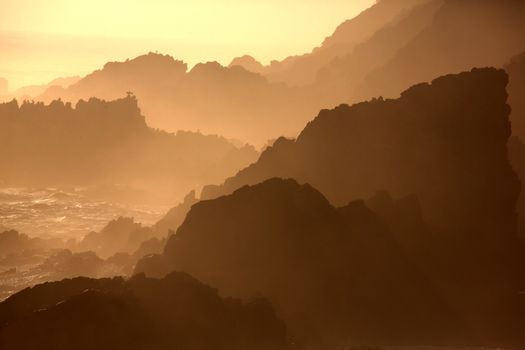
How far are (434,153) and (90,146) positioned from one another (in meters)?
121

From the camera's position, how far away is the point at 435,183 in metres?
61.5

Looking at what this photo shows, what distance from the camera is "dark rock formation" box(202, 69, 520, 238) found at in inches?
2378

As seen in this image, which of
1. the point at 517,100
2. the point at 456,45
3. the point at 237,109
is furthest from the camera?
the point at 237,109

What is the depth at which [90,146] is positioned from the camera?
16312cm

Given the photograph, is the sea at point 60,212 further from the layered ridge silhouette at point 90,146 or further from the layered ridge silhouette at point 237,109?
the layered ridge silhouette at point 237,109

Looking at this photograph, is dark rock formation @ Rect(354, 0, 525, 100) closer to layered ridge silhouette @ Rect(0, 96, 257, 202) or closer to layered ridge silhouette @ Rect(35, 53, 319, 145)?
layered ridge silhouette @ Rect(0, 96, 257, 202)

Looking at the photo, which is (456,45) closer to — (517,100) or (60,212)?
(517,100)

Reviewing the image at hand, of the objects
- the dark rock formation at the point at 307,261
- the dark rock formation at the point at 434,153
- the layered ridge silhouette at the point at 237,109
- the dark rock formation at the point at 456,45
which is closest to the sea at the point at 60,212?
the layered ridge silhouette at the point at 237,109

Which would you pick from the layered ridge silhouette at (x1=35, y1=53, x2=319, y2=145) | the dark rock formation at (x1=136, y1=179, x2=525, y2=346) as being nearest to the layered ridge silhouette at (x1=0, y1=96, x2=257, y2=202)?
the layered ridge silhouette at (x1=35, y1=53, x2=319, y2=145)

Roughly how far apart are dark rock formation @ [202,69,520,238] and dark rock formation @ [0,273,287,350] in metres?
24.6

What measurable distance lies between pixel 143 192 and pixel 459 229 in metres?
96.0

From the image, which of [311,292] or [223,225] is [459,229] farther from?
[223,225]

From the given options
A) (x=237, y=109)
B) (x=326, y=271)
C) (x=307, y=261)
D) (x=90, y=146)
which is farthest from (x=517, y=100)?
(x=237, y=109)

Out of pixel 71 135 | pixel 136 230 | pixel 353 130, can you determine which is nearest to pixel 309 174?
pixel 353 130
